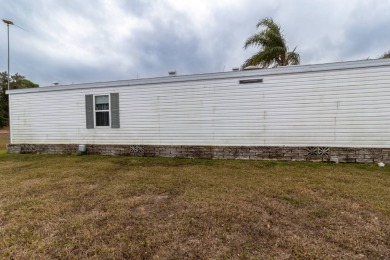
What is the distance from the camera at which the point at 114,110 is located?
7.33 meters

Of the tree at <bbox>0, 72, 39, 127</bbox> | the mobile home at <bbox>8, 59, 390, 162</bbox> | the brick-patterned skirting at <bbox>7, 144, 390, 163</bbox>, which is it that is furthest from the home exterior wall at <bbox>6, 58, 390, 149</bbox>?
the tree at <bbox>0, 72, 39, 127</bbox>

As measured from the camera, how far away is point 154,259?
183 centimetres

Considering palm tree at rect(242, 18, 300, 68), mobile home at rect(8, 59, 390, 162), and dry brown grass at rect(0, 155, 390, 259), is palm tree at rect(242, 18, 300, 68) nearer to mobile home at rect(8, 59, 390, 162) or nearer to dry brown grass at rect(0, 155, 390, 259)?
mobile home at rect(8, 59, 390, 162)

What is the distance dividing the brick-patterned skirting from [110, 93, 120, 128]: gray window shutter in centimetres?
86

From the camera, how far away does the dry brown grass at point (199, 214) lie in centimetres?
197

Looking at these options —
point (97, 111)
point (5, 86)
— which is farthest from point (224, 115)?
point (5, 86)

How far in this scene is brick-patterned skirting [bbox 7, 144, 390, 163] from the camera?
17.9 feet

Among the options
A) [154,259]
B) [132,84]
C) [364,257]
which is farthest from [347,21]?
[154,259]

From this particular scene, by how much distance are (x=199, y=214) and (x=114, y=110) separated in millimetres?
5855

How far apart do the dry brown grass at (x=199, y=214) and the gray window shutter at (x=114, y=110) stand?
2.79m

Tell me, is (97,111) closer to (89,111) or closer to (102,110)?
(102,110)

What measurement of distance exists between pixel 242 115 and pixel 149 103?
3286 mm

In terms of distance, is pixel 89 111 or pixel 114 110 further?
pixel 89 111

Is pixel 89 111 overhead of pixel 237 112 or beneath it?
overhead
